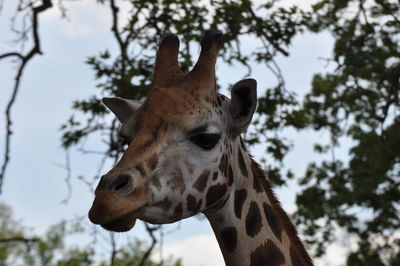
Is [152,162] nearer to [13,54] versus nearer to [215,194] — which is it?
Answer: [215,194]

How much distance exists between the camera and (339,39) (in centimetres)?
881

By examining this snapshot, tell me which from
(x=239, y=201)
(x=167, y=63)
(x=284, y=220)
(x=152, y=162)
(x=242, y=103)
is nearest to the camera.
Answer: (x=152, y=162)

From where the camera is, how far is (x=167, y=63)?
4500mm

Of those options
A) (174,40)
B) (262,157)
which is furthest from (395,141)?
(174,40)

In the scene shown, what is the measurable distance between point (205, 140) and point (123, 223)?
74 centimetres

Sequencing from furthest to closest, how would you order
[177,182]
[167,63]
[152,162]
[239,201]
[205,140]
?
[167,63] < [239,201] < [205,140] < [177,182] < [152,162]

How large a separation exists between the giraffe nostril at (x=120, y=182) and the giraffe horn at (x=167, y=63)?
95 cm

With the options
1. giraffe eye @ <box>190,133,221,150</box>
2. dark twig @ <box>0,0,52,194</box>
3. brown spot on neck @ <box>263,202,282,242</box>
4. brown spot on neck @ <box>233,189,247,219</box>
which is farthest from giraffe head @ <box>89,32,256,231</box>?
dark twig @ <box>0,0,52,194</box>

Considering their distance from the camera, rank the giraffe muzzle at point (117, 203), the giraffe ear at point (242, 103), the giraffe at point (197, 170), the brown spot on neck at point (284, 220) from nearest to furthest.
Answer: the giraffe muzzle at point (117, 203)
the giraffe at point (197, 170)
the giraffe ear at point (242, 103)
the brown spot on neck at point (284, 220)

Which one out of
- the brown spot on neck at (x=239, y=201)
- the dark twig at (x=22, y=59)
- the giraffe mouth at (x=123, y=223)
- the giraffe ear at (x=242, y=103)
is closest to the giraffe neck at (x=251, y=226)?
the brown spot on neck at (x=239, y=201)

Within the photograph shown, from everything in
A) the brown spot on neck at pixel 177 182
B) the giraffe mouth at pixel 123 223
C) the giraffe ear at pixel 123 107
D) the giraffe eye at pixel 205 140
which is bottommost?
the giraffe mouth at pixel 123 223

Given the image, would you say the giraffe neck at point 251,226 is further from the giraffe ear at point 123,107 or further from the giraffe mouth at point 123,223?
the giraffe mouth at point 123,223

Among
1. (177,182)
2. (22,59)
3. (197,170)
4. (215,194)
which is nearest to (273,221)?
(215,194)

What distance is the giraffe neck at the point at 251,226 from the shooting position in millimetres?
4289
